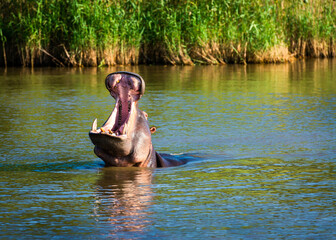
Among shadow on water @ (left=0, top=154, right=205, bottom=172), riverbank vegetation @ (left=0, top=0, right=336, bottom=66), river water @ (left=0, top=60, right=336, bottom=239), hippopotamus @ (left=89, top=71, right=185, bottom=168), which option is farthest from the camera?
riverbank vegetation @ (left=0, top=0, right=336, bottom=66)

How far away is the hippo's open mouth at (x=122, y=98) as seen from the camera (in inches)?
173

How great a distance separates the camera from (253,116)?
739 cm

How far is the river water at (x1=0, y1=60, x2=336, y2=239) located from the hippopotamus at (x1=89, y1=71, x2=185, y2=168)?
0.39 ft

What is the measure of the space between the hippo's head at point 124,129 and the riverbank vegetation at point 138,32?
29.9 ft

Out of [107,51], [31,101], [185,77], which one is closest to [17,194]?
[31,101]

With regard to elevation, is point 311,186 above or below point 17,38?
below

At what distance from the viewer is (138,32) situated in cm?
1404

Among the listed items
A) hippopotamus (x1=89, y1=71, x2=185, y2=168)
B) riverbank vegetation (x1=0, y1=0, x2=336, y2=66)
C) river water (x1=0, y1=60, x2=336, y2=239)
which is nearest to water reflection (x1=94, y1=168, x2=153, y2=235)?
river water (x1=0, y1=60, x2=336, y2=239)

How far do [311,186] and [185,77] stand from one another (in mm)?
7851

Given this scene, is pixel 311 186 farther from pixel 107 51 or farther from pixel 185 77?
pixel 107 51

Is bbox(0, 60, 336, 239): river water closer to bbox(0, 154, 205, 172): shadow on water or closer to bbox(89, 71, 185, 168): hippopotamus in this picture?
bbox(0, 154, 205, 172): shadow on water

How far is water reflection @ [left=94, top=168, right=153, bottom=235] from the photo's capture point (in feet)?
11.0

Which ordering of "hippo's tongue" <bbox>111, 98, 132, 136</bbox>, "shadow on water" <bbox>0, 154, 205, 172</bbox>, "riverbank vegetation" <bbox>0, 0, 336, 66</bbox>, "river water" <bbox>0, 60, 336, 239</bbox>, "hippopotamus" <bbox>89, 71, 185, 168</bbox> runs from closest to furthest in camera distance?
1. "river water" <bbox>0, 60, 336, 239</bbox>
2. "hippopotamus" <bbox>89, 71, 185, 168</bbox>
3. "hippo's tongue" <bbox>111, 98, 132, 136</bbox>
4. "shadow on water" <bbox>0, 154, 205, 172</bbox>
5. "riverbank vegetation" <bbox>0, 0, 336, 66</bbox>

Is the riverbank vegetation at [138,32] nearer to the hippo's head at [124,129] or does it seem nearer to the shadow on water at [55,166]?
the shadow on water at [55,166]
